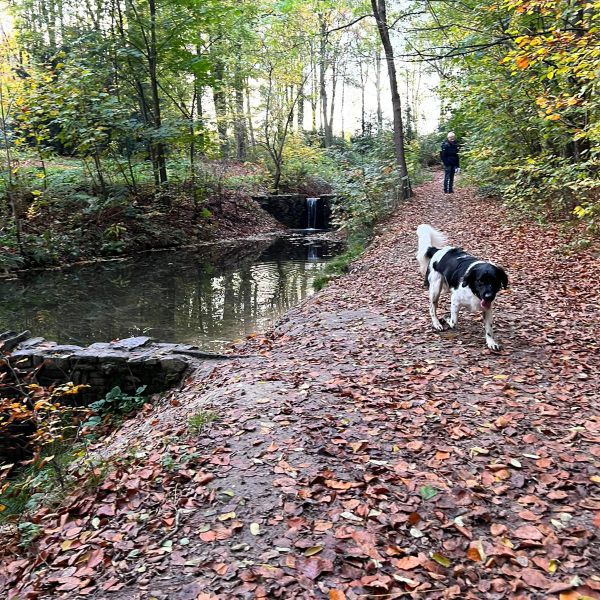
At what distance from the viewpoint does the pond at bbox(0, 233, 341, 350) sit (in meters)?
9.23

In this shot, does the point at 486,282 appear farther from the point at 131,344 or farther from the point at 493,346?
the point at 131,344

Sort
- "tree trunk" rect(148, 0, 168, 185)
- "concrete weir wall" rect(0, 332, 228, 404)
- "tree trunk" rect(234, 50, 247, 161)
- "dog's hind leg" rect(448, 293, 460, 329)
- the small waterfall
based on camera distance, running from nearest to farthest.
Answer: "dog's hind leg" rect(448, 293, 460, 329)
"concrete weir wall" rect(0, 332, 228, 404)
"tree trunk" rect(148, 0, 168, 185)
"tree trunk" rect(234, 50, 247, 161)
the small waterfall

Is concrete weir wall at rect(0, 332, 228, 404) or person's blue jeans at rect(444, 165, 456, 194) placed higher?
person's blue jeans at rect(444, 165, 456, 194)

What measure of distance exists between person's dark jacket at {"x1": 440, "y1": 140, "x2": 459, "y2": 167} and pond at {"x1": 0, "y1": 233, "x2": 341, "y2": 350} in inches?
223

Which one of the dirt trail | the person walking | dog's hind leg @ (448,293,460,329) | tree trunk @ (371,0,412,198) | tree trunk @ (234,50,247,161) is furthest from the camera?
tree trunk @ (234,50,247,161)

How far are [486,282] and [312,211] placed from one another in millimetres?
19315

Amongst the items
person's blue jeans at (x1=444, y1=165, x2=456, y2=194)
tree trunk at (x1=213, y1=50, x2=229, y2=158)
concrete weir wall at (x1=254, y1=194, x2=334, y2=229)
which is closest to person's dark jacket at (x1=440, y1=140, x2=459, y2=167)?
person's blue jeans at (x1=444, y1=165, x2=456, y2=194)

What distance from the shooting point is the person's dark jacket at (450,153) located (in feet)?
56.7

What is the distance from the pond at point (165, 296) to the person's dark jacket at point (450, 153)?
566 centimetres

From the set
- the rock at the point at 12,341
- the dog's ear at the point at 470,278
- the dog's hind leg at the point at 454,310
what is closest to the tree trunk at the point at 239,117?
the rock at the point at 12,341

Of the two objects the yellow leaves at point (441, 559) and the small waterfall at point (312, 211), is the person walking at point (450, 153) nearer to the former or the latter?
the small waterfall at point (312, 211)

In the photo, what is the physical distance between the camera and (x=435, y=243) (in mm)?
6887

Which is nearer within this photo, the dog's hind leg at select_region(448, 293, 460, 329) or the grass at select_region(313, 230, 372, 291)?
the dog's hind leg at select_region(448, 293, 460, 329)

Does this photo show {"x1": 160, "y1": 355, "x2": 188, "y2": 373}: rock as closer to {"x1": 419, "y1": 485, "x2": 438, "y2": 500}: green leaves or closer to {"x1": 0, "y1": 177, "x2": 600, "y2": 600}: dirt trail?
{"x1": 0, "y1": 177, "x2": 600, "y2": 600}: dirt trail
